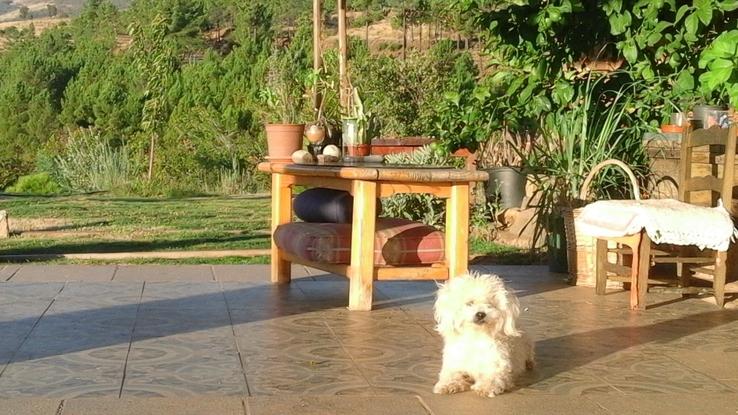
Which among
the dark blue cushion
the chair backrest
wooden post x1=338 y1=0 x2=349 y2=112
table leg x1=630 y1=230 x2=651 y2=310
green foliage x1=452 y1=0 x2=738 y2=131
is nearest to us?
table leg x1=630 y1=230 x2=651 y2=310

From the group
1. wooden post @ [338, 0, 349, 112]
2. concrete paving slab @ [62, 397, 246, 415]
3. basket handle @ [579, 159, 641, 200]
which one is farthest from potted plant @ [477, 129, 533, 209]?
concrete paving slab @ [62, 397, 246, 415]

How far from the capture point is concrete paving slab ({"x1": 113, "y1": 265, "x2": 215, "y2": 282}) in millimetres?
8031

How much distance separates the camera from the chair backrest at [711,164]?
7234 millimetres

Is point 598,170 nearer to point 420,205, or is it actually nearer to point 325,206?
point 325,206

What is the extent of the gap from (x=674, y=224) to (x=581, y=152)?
72.4 inches

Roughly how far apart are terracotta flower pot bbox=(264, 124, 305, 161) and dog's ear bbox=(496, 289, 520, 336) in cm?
377

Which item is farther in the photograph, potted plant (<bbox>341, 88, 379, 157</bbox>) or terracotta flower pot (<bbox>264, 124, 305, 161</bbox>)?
terracotta flower pot (<bbox>264, 124, 305, 161</bbox>)

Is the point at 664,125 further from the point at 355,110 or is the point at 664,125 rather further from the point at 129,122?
the point at 129,122

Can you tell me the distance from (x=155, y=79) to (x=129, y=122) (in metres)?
7.14

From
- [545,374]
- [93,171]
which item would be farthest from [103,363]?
[93,171]

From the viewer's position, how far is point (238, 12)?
4697 centimetres

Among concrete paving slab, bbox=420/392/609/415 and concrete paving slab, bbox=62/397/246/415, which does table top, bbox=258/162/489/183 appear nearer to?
concrete paving slab, bbox=420/392/609/415

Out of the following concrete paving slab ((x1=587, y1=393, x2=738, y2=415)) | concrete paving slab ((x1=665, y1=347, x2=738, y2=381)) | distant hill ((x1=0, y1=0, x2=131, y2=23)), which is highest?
distant hill ((x1=0, y1=0, x2=131, y2=23))

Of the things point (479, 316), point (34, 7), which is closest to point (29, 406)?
point (479, 316)
